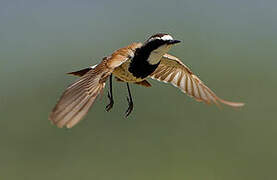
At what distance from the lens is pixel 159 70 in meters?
3.93

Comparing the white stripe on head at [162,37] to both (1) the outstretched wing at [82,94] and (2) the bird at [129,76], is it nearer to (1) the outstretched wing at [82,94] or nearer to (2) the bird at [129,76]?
(2) the bird at [129,76]

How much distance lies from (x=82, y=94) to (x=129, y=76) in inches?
26.8

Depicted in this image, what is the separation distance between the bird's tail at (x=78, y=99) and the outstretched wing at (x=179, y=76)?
2.66 feet

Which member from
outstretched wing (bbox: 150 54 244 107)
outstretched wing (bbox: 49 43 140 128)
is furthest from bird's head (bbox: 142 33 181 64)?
outstretched wing (bbox: 150 54 244 107)

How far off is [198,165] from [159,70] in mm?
7865

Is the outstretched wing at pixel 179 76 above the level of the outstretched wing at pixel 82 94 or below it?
below

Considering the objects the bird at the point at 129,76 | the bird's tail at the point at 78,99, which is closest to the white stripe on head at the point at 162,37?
→ the bird at the point at 129,76

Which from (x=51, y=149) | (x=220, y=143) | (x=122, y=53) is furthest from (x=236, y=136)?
(x=122, y=53)

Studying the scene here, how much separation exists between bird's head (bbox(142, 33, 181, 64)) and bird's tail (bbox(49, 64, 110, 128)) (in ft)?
1.26

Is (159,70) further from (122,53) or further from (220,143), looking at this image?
(220,143)

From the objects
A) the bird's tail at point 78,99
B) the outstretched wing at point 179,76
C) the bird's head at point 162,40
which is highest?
→ the bird's head at point 162,40

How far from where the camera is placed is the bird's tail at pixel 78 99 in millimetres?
2270

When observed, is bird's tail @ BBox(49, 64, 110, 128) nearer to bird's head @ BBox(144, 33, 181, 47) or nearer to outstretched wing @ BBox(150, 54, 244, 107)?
bird's head @ BBox(144, 33, 181, 47)

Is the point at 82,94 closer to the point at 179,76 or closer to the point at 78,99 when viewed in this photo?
the point at 78,99
